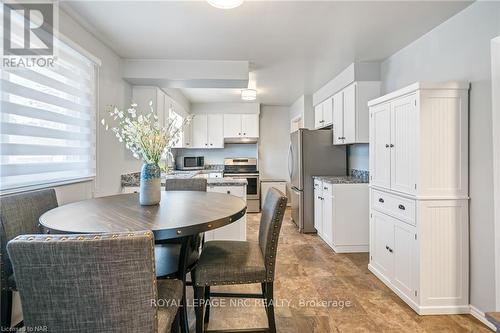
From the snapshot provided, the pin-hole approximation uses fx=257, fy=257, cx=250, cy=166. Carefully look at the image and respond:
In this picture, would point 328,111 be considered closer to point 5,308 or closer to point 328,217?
point 328,217

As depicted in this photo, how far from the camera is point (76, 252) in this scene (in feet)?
2.70

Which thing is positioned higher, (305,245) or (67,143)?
Result: (67,143)

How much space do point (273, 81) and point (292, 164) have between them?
1.41 meters

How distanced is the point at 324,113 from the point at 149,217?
3536mm

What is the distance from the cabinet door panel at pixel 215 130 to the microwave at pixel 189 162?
427mm

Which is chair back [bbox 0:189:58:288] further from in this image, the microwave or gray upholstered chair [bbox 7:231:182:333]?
the microwave

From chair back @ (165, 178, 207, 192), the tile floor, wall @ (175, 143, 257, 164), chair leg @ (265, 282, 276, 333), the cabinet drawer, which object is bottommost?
the tile floor

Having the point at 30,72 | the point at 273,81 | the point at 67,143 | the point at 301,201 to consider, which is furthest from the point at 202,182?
the point at 273,81

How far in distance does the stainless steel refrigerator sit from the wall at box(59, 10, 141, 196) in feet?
8.09

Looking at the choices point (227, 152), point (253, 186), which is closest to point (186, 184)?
point (253, 186)

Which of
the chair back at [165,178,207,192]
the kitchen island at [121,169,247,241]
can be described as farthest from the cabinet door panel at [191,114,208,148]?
the chair back at [165,178,207,192]

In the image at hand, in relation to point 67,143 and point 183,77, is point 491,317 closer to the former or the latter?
point 67,143

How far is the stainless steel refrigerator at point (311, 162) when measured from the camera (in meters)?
3.96

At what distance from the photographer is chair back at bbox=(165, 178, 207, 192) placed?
107 inches
